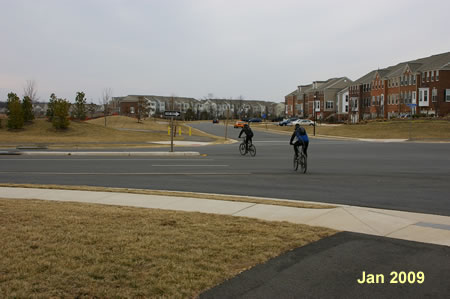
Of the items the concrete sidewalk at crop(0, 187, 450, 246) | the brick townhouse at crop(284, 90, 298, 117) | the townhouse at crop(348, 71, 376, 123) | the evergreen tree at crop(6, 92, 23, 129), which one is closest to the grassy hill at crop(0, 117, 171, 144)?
the evergreen tree at crop(6, 92, 23, 129)

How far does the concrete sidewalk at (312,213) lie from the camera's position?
23.9 feet

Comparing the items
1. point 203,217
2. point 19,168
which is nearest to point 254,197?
point 203,217

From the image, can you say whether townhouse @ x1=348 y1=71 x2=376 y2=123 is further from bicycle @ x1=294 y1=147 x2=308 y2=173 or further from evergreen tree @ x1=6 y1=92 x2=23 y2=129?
bicycle @ x1=294 y1=147 x2=308 y2=173

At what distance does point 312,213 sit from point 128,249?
4226mm

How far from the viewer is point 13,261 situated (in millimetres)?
5184

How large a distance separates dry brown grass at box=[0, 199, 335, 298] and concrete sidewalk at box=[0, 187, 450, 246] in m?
0.75

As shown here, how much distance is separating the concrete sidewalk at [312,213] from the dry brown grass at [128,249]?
0.75 meters

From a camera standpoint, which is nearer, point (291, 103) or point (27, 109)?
point (27, 109)

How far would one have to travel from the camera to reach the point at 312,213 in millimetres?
8617

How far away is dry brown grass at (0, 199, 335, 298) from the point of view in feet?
15.0

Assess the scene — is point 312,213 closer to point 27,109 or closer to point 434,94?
point 27,109

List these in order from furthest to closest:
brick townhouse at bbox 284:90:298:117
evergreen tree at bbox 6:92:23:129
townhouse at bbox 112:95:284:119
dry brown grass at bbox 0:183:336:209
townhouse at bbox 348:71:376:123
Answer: townhouse at bbox 112:95:284:119
brick townhouse at bbox 284:90:298:117
townhouse at bbox 348:71:376:123
evergreen tree at bbox 6:92:23:129
dry brown grass at bbox 0:183:336:209

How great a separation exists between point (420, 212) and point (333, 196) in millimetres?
2463

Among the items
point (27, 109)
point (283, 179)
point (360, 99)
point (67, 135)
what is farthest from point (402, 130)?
point (360, 99)
